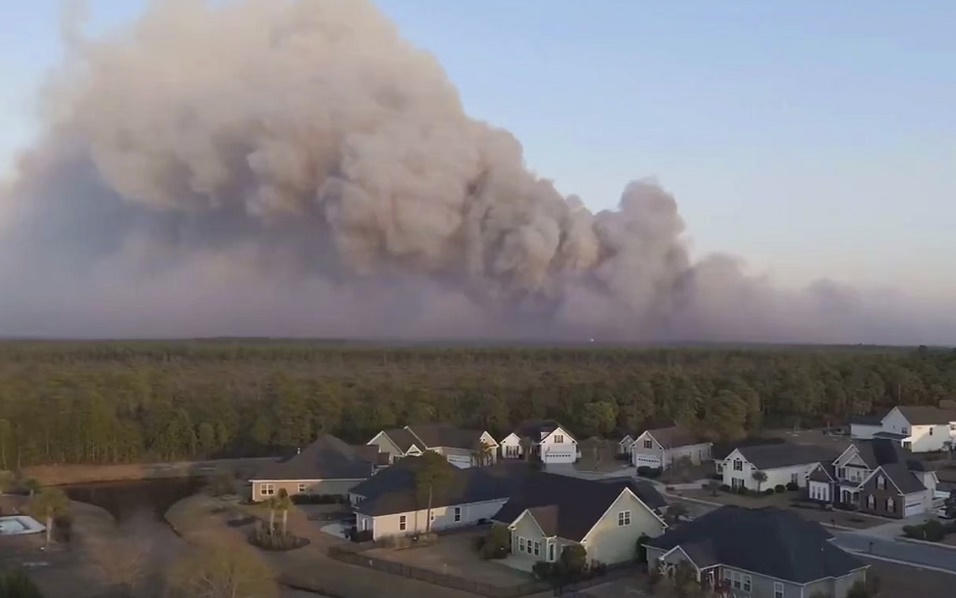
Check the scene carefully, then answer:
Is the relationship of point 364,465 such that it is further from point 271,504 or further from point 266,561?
point 266,561

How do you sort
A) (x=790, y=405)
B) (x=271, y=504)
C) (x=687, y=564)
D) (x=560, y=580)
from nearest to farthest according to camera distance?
(x=687, y=564) < (x=560, y=580) < (x=271, y=504) < (x=790, y=405)

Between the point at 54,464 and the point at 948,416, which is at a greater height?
the point at 948,416

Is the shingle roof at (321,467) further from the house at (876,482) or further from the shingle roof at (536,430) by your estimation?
the house at (876,482)

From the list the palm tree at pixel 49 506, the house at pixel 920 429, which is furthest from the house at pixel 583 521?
the house at pixel 920 429

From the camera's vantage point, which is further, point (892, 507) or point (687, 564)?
point (892, 507)

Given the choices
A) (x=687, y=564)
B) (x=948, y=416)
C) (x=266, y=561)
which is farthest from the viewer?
(x=948, y=416)

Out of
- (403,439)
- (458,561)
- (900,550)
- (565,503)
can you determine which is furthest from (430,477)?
(403,439)

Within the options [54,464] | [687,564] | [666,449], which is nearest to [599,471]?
[666,449]
